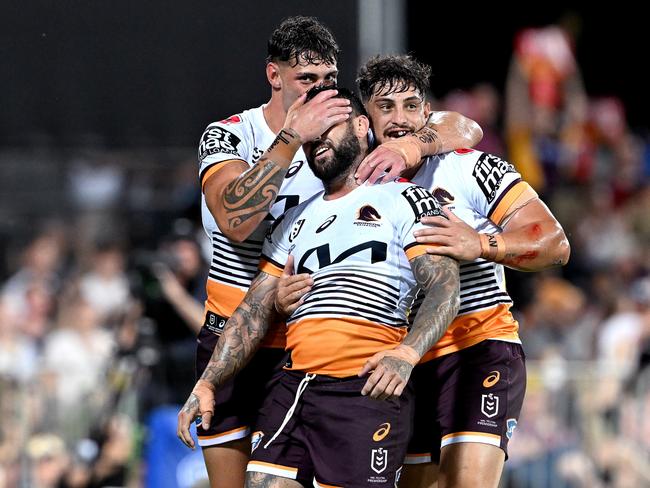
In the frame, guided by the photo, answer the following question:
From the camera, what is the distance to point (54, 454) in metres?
10.0

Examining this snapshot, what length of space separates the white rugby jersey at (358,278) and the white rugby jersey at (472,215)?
1.44 ft

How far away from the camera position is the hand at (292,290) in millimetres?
5617

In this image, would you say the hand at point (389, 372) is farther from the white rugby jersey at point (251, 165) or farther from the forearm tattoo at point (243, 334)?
the white rugby jersey at point (251, 165)

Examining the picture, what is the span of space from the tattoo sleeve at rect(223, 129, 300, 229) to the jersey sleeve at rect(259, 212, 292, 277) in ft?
0.69

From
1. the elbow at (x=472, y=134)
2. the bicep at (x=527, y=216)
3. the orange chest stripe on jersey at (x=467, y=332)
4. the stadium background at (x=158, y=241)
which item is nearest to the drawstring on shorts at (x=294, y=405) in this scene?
the orange chest stripe on jersey at (x=467, y=332)

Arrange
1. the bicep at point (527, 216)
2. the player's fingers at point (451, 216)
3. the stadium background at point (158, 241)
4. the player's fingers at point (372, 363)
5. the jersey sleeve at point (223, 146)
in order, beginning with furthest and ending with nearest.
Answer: the stadium background at point (158, 241)
the jersey sleeve at point (223, 146)
the bicep at point (527, 216)
the player's fingers at point (451, 216)
the player's fingers at point (372, 363)

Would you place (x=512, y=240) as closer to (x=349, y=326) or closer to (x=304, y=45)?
(x=349, y=326)

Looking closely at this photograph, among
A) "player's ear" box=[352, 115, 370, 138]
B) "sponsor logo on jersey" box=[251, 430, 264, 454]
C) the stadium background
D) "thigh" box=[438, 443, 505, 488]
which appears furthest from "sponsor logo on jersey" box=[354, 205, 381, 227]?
the stadium background

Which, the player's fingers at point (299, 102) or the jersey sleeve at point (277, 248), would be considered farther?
the jersey sleeve at point (277, 248)

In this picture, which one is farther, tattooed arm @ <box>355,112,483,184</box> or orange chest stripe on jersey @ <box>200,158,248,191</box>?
orange chest stripe on jersey @ <box>200,158,248,191</box>

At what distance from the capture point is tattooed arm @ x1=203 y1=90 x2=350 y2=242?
221 inches

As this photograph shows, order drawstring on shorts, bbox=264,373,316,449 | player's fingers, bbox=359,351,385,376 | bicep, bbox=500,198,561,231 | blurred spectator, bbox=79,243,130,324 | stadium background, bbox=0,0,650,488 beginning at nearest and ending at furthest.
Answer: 1. player's fingers, bbox=359,351,385,376
2. drawstring on shorts, bbox=264,373,316,449
3. bicep, bbox=500,198,561,231
4. stadium background, bbox=0,0,650,488
5. blurred spectator, bbox=79,243,130,324

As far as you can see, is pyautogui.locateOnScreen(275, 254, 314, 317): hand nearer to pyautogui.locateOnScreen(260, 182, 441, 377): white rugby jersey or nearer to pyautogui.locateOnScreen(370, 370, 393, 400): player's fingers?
pyautogui.locateOnScreen(260, 182, 441, 377): white rugby jersey

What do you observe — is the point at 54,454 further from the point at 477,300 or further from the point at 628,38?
the point at 628,38
